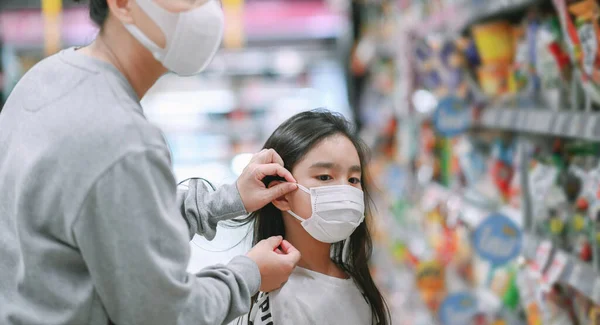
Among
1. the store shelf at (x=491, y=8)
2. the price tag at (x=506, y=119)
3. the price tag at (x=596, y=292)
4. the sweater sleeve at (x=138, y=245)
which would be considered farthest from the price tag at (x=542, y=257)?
the sweater sleeve at (x=138, y=245)

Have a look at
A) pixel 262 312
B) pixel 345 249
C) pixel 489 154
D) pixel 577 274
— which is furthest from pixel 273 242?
pixel 489 154

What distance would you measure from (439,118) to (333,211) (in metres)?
1.56

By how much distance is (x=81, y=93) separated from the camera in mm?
1050

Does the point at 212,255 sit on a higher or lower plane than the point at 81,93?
lower

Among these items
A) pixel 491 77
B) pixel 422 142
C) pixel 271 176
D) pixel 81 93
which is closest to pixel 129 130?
pixel 81 93

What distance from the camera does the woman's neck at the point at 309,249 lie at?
1.48 meters

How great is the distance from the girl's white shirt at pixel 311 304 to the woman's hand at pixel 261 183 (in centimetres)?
18

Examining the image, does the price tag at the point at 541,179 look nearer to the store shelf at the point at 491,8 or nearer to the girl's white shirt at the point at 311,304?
the store shelf at the point at 491,8

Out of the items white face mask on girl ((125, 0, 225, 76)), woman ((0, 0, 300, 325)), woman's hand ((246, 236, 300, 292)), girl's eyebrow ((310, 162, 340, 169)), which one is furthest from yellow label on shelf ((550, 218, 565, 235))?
white face mask on girl ((125, 0, 225, 76))

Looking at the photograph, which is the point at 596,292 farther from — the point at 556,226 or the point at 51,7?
the point at 51,7

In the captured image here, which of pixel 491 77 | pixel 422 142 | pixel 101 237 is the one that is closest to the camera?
pixel 101 237

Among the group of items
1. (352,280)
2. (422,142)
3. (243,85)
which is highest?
Result: (352,280)

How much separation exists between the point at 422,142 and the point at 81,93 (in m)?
2.90

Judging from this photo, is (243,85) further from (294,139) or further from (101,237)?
(101,237)
